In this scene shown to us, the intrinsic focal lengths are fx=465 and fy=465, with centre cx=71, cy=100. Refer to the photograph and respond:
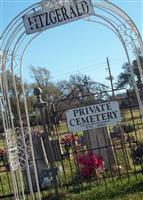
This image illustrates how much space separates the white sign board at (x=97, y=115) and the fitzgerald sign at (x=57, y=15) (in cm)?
176

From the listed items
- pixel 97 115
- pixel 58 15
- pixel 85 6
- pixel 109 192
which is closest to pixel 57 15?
pixel 58 15

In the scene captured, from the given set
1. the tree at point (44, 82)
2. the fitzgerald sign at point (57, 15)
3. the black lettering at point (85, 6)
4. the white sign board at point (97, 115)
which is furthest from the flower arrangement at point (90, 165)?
the tree at point (44, 82)

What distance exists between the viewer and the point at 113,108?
24.5ft

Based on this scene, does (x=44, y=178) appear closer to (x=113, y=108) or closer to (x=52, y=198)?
(x=52, y=198)

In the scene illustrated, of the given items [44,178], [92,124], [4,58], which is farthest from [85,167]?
[4,58]

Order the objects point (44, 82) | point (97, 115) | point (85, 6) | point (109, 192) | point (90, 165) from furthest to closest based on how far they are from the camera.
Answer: point (44, 82) < point (90, 165) < point (109, 192) < point (97, 115) < point (85, 6)

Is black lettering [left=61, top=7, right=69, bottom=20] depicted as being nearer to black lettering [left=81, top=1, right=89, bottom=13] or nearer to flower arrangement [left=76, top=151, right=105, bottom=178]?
black lettering [left=81, top=1, right=89, bottom=13]

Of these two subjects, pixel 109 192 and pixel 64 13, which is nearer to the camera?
pixel 64 13

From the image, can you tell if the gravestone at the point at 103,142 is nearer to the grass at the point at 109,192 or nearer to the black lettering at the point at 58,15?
the grass at the point at 109,192

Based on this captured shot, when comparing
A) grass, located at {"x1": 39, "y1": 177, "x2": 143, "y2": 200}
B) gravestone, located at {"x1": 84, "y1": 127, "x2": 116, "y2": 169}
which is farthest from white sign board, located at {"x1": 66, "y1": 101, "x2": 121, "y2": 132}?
gravestone, located at {"x1": 84, "y1": 127, "x2": 116, "y2": 169}

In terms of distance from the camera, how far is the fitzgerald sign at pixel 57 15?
600cm

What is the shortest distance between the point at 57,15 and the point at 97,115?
1.99m

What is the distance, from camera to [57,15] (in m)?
6.06

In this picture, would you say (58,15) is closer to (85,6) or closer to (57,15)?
(57,15)
